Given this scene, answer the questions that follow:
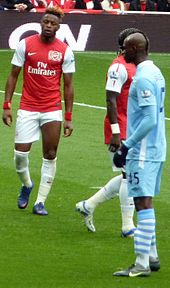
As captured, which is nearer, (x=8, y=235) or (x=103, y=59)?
(x=8, y=235)

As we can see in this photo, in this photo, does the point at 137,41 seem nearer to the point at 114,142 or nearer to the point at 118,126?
the point at 114,142

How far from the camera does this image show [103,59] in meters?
31.7

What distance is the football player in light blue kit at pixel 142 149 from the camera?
10.5 m

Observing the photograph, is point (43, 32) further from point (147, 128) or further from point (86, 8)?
point (86, 8)

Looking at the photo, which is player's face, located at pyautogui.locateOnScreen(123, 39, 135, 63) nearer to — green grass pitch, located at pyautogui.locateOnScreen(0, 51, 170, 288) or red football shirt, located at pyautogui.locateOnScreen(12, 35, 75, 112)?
green grass pitch, located at pyautogui.locateOnScreen(0, 51, 170, 288)

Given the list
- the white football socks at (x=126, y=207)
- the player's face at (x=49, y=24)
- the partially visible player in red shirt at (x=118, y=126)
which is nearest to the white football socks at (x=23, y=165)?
the partially visible player in red shirt at (x=118, y=126)

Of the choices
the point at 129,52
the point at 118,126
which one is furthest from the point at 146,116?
the point at 118,126

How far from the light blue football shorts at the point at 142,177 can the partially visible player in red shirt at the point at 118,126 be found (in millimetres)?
1550

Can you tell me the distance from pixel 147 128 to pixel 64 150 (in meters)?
9.48

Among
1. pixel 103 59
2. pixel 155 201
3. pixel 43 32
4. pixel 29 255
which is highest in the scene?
pixel 43 32

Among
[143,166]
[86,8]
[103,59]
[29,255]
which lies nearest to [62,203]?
[29,255]

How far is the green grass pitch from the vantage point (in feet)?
35.1

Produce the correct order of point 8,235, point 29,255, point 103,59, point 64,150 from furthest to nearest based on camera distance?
point 103,59, point 64,150, point 8,235, point 29,255

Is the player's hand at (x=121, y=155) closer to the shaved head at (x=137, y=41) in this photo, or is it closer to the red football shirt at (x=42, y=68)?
the shaved head at (x=137, y=41)
